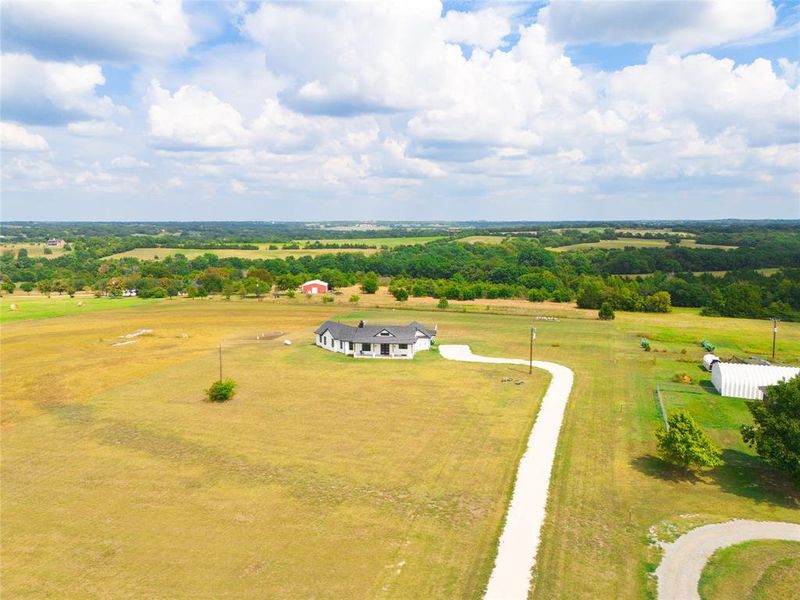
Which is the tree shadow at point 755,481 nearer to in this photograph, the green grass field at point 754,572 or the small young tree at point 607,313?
the green grass field at point 754,572

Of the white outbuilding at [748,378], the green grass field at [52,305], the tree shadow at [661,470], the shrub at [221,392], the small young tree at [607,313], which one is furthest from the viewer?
the green grass field at [52,305]

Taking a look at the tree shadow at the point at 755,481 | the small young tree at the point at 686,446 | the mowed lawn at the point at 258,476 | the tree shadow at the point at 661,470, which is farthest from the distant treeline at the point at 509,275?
the small young tree at the point at 686,446

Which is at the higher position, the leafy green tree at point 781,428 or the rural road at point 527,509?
the leafy green tree at point 781,428

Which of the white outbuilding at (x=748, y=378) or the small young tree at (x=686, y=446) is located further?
the white outbuilding at (x=748, y=378)

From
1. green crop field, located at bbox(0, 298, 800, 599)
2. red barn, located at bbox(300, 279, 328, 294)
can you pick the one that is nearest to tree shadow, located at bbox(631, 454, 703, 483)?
green crop field, located at bbox(0, 298, 800, 599)

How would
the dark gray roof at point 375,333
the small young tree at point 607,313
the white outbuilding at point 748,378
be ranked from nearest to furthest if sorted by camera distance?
the white outbuilding at point 748,378 < the dark gray roof at point 375,333 < the small young tree at point 607,313

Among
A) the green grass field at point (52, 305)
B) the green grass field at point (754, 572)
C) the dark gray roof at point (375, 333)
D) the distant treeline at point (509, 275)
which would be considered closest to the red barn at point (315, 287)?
the distant treeline at point (509, 275)

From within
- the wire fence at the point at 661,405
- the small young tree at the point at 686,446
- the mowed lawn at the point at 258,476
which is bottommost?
the mowed lawn at the point at 258,476
